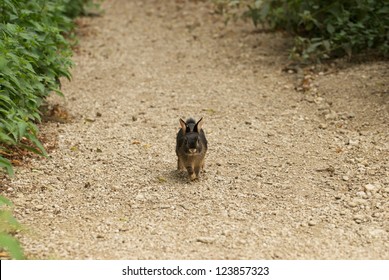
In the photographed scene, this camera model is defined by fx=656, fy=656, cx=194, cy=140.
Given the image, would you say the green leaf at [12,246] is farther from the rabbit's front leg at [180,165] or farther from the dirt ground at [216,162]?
the rabbit's front leg at [180,165]

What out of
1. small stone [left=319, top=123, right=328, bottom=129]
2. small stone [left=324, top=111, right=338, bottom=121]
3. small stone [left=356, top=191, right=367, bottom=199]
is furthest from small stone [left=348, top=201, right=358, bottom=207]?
small stone [left=324, top=111, right=338, bottom=121]

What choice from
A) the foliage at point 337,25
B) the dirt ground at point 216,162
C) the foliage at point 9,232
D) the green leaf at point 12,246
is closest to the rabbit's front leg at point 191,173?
the dirt ground at point 216,162

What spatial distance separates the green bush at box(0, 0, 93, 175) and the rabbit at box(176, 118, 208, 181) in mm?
1473

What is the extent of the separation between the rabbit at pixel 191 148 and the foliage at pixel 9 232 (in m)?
1.74

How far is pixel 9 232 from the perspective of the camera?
554cm

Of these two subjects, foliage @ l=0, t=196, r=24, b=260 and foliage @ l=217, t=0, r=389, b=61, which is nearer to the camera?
foliage @ l=0, t=196, r=24, b=260

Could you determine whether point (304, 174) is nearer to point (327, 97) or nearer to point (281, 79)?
point (327, 97)

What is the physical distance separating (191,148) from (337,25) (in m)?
4.83

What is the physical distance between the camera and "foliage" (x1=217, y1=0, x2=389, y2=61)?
9758 mm

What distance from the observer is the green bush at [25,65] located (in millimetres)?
6441

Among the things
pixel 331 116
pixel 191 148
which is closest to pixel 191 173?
pixel 191 148

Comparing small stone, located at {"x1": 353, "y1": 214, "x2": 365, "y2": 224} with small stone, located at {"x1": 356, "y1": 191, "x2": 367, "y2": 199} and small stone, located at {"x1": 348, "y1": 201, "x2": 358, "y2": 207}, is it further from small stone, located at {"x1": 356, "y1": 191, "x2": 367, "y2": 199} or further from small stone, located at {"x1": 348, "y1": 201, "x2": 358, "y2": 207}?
small stone, located at {"x1": 356, "y1": 191, "x2": 367, "y2": 199}

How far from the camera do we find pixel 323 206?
614cm

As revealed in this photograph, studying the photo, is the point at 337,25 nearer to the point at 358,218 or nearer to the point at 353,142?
the point at 353,142
